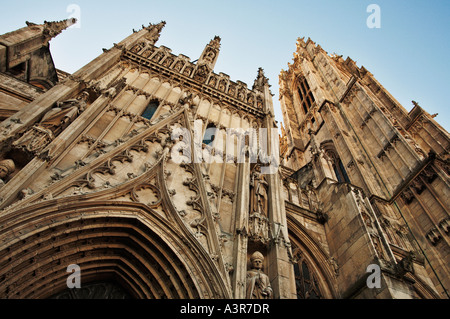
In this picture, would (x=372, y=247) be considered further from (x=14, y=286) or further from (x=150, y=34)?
(x=150, y=34)

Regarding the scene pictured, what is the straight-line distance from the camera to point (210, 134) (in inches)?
402

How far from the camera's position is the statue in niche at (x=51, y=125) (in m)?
5.47

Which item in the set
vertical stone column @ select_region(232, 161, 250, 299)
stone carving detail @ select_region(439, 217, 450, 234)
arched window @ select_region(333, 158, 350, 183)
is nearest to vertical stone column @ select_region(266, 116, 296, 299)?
vertical stone column @ select_region(232, 161, 250, 299)

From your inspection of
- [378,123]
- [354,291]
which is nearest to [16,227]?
[354,291]

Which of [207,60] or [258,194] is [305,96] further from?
[258,194]

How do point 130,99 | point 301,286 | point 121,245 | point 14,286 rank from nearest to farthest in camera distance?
point 14,286 < point 121,245 < point 301,286 < point 130,99

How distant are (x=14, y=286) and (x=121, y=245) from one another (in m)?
1.83

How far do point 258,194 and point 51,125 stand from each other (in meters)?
5.36

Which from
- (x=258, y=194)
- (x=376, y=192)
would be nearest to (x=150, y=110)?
(x=258, y=194)

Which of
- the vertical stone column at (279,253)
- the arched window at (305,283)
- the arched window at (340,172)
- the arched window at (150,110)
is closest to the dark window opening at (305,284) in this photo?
the arched window at (305,283)

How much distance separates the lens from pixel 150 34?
14.6 m

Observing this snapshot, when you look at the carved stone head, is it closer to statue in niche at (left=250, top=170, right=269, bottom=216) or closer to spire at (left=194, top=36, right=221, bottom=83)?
statue in niche at (left=250, top=170, right=269, bottom=216)

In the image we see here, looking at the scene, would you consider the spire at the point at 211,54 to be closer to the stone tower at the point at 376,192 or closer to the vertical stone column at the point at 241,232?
the stone tower at the point at 376,192

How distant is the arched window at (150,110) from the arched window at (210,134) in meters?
1.97
